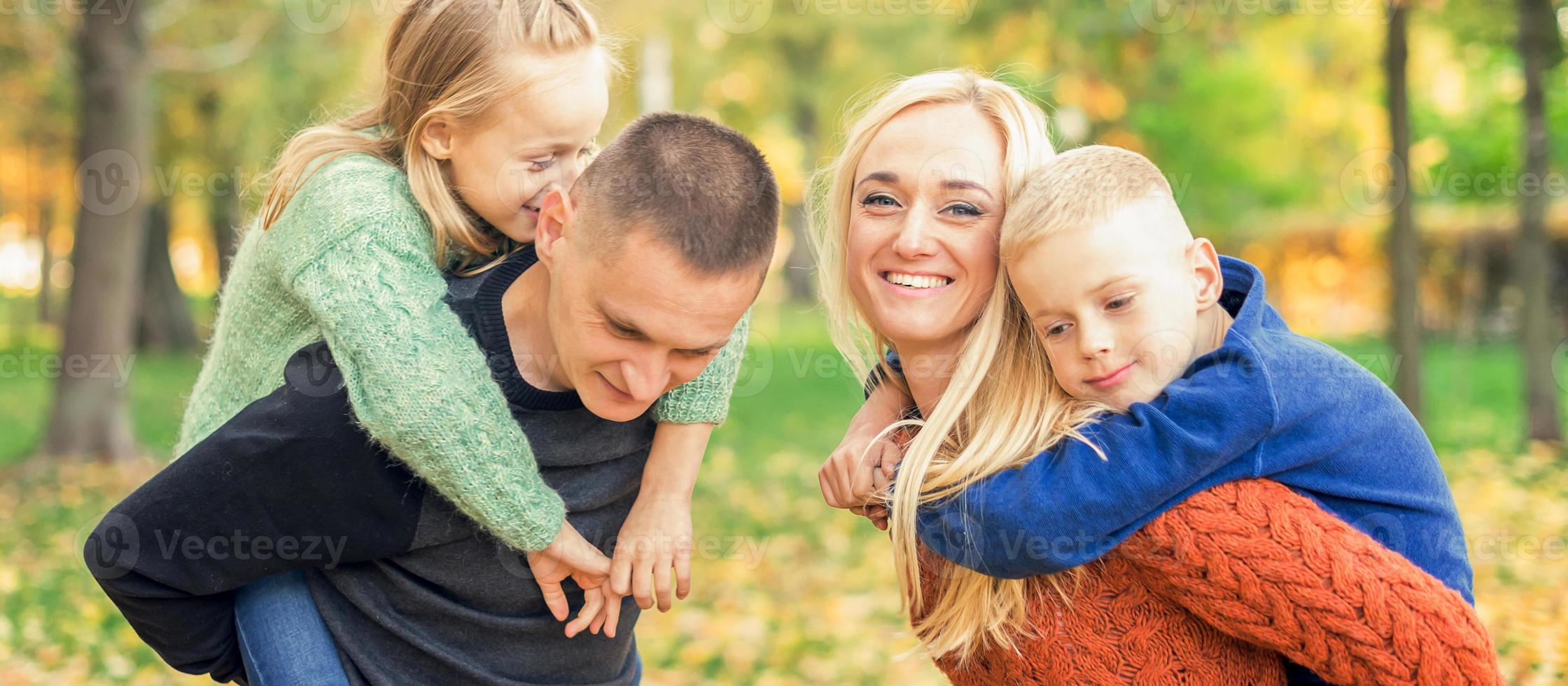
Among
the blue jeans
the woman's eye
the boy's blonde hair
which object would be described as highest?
the boy's blonde hair

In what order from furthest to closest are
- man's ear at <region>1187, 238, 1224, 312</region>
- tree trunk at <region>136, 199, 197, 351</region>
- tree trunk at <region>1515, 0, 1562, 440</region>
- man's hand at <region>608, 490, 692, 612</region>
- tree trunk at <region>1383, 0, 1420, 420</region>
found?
1. tree trunk at <region>136, 199, 197, 351</region>
2. tree trunk at <region>1515, 0, 1562, 440</region>
3. tree trunk at <region>1383, 0, 1420, 420</region>
4. man's hand at <region>608, 490, 692, 612</region>
5. man's ear at <region>1187, 238, 1224, 312</region>

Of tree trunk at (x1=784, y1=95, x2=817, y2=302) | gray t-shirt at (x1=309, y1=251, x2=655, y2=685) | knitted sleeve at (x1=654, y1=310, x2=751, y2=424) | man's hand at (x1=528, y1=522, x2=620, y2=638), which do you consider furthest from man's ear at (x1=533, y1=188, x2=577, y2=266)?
tree trunk at (x1=784, y1=95, x2=817, y2=302)

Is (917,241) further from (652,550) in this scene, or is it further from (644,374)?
(652,550)

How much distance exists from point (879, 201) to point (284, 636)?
1.47 m

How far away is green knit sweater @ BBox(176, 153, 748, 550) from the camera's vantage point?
7.08 ft

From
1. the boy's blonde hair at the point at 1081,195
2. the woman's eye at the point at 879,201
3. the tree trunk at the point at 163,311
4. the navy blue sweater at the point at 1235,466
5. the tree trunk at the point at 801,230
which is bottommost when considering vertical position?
the tree trunk at the point at 801,230

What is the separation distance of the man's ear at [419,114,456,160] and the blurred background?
67 cm

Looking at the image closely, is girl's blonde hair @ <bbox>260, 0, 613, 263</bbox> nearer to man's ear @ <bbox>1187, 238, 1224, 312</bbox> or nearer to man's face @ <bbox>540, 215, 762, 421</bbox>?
man's face @ <bbox>540, 215, 762, 421</bbox>

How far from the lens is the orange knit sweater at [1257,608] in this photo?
6.47ft

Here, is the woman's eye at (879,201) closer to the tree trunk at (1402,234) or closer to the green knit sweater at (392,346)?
the green knit sweater at (392,346)

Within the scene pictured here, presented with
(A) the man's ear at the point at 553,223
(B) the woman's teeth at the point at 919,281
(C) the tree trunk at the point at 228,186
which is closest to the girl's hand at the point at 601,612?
(A) the man's ear at the point at 553,223

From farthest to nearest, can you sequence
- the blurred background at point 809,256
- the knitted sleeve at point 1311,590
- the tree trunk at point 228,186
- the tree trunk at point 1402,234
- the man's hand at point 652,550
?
the tree trunk at point 228,186, the tree trunk at point 1402,234, the blurred background at point 809,256, the man's hand at point 652,550, the knitted sleeve at point 1311,590

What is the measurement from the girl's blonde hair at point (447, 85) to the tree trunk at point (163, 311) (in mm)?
17937

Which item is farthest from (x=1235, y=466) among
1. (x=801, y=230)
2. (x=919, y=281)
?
(x=801, y=230)
